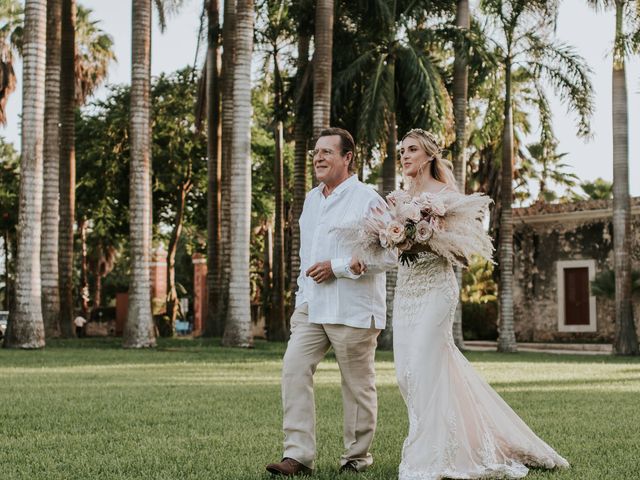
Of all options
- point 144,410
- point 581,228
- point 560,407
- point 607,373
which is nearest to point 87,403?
point 144,410

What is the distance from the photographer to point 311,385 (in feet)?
20.6

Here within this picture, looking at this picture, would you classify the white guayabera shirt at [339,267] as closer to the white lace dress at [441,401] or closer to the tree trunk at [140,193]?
the white lace dress at [441,401]

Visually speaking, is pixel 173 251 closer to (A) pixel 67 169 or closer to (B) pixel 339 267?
(A) pixel 67 169

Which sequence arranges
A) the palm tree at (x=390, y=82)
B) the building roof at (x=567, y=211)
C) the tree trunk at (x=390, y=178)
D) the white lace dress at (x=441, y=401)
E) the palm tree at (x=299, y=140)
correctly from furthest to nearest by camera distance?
the building roof at (x=567, y=211)
the palm tree at (x=299, y=140)
the tree trunk at (x=390, y=178)
the palm tree at (x=390, y=82)
the white lace dress at (x=441, y=401)

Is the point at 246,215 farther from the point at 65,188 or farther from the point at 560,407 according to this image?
the point at 560,407

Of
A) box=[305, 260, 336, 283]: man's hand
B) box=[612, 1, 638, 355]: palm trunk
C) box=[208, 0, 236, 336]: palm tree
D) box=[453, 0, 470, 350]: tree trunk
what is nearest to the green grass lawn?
box=[305, 260, 336, 283]: man's hand

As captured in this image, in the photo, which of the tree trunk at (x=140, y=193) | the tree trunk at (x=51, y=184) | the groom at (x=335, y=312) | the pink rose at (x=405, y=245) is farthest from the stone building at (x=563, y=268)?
the pink rose at (x=405, y=245)

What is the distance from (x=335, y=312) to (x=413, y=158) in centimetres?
108

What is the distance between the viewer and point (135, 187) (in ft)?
71.6

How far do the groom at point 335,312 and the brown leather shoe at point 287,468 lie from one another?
0.06 meters

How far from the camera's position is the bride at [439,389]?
5.88m

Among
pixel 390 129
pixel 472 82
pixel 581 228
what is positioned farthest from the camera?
pixel 581 228

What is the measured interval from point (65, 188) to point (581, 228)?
1914 centimetres

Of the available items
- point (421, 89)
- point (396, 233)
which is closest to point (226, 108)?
point (421, 89)
